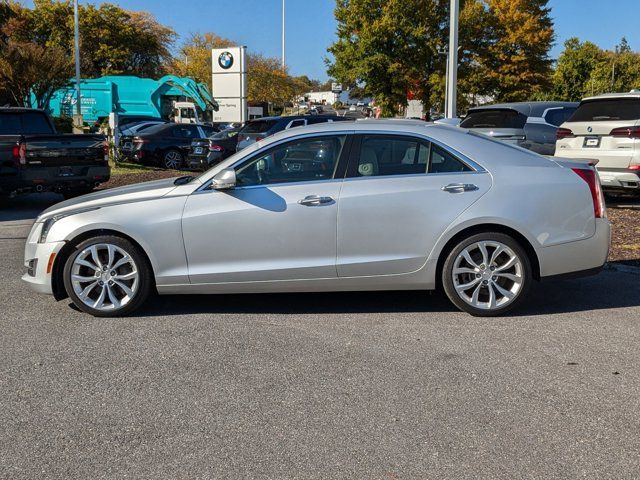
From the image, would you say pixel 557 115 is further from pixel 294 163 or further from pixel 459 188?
Result: pixel 294 163

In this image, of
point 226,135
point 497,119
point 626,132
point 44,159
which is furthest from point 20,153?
point 626,132

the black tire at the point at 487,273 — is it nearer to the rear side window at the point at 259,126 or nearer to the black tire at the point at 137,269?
the black tire at the point at 137,269

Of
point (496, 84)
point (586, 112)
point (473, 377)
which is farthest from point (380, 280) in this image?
point (496, 84)

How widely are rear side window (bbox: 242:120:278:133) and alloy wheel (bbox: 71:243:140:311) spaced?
11.6 m

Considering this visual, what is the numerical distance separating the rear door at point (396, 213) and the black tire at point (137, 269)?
5.35 feet

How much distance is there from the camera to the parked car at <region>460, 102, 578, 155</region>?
41.9 ft

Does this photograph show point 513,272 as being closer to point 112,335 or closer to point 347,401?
point 347,401

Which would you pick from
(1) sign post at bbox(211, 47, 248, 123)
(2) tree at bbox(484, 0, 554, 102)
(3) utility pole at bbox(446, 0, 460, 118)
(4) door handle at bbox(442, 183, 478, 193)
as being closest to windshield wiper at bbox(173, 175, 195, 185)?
(4) door handle at bbox(442, 183, 478, 193)

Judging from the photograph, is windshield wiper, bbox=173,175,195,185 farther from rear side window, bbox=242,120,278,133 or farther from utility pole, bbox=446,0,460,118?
utility pole, bbox=446,0,460,118

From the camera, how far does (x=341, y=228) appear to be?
5512mm

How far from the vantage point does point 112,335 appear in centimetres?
523

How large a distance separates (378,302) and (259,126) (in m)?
11.7

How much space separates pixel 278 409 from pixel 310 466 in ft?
2.21

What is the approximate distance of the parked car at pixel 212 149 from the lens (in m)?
18.0
